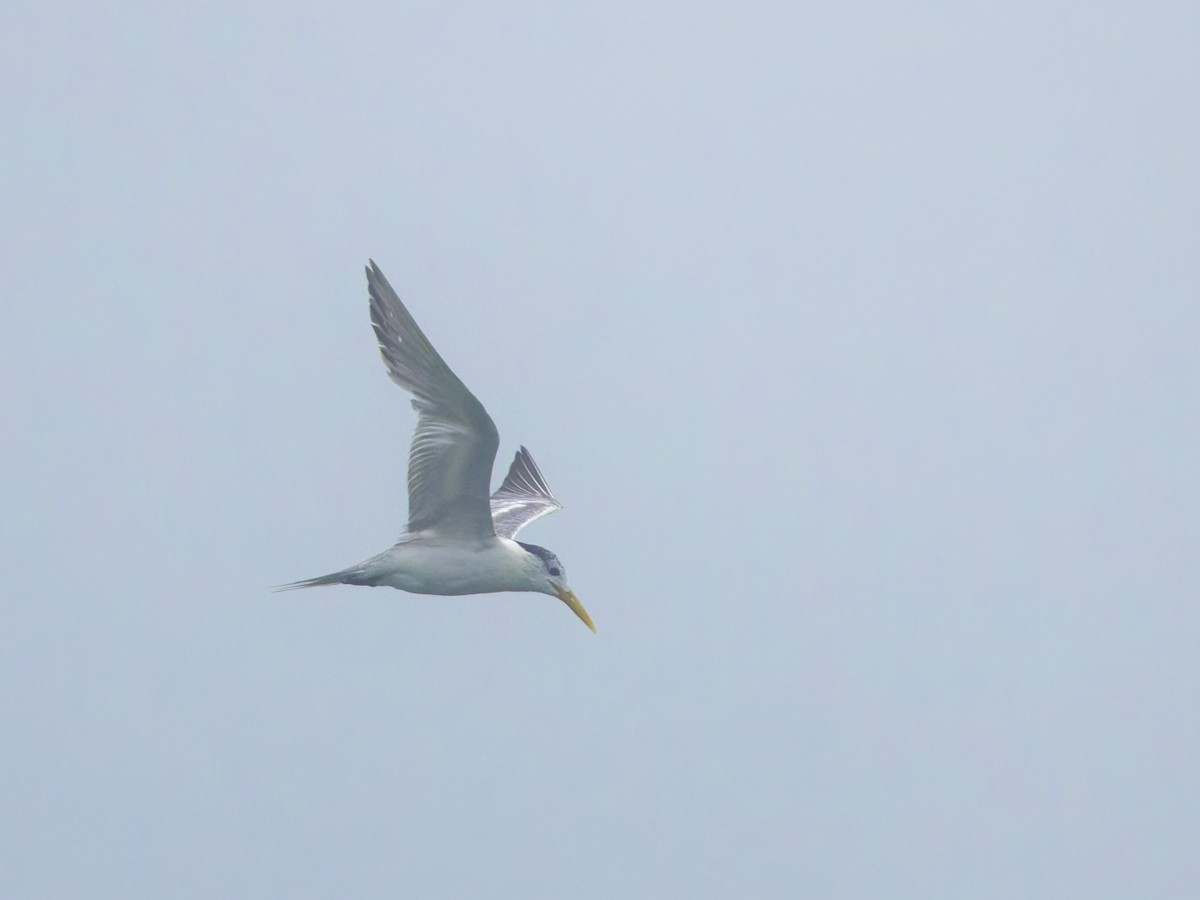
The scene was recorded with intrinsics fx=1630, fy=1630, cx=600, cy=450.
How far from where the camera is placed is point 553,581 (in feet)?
47.1

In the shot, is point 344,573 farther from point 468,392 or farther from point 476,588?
point 468,392

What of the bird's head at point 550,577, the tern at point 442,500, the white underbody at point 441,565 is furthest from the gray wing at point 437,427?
the bird's head at point 550,577

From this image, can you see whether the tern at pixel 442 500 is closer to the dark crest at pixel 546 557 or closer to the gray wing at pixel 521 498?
the dark crest at pixel 546 557

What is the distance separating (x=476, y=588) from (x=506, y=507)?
2.98 metres

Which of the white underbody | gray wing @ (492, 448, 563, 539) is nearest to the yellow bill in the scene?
the white underbody

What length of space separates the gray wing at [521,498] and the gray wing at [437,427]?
7.48ft

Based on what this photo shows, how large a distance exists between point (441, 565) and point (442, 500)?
22.2 inches

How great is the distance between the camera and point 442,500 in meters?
13.6

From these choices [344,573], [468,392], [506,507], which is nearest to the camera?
[468,392]

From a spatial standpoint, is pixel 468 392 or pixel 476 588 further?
pixel 476 588

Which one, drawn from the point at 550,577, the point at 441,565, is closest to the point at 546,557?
the point at 550,577

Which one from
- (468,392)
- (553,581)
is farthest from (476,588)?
(468,392)

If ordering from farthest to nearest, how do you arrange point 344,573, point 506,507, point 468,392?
point 506,507, point 344,573, point 468,392

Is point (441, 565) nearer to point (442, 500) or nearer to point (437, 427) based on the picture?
→ point (442, 500)
